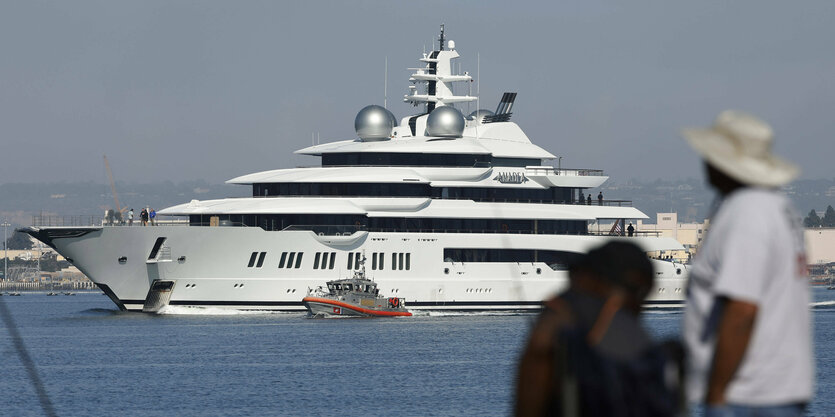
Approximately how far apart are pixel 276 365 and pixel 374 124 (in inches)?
967

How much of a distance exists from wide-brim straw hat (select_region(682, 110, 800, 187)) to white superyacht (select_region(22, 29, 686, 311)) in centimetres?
4879

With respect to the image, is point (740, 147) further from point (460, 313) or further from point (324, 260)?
point (460, 313)

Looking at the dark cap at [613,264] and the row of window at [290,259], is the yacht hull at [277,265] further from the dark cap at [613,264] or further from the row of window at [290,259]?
the dark cap at [613,264]

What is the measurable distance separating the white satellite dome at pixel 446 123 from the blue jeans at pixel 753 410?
5676cm

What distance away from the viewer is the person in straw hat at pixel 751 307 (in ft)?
16.9

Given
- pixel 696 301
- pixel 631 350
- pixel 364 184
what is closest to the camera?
pixel 631 350

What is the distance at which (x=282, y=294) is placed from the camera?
56.4 metres

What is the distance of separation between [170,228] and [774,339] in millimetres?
52121

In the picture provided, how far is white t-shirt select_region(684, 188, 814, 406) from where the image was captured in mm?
5172

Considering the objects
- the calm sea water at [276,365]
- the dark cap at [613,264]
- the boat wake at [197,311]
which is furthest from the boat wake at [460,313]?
the dark cap at [613,264]

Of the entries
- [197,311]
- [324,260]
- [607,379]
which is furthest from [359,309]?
[607,379]

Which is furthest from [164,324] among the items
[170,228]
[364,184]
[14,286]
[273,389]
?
[14,286]

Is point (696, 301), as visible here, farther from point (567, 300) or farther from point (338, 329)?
point (338, 329)

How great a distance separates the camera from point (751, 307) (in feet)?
16.9
